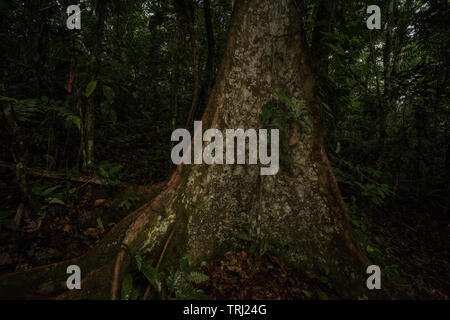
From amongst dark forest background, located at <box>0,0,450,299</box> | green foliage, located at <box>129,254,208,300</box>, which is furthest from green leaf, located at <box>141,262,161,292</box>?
dark forest background, located at <box>0,0,450,299</box>

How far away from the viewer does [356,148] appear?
201 inches

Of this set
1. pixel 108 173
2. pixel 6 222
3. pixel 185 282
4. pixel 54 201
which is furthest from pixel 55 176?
pixel 185 282

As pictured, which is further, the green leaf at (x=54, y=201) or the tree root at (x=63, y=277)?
the green leaf at (x=54, y=201)

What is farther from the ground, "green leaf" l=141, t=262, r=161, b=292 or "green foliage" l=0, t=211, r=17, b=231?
"green foliage" l=0, t=211, r=17, b=231

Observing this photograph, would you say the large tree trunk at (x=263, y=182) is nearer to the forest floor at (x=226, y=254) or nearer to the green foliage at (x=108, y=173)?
the forest floor at (x=226, y=254)

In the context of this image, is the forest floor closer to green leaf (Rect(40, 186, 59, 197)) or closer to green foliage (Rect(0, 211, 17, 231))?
green foliage (Rect(0, 211, 17, 231))

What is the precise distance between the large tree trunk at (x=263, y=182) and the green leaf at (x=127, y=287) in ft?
1.70

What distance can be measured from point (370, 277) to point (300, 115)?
174cm

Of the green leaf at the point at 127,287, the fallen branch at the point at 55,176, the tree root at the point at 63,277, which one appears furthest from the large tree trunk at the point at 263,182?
the fallen branch at the point at 55,176

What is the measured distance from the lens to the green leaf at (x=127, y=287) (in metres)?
1.68

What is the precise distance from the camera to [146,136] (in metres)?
5.81

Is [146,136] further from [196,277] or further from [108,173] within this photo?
[196,277]

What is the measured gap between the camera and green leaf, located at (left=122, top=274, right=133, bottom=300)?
168 cm

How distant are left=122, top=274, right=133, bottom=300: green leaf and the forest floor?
0.62m
